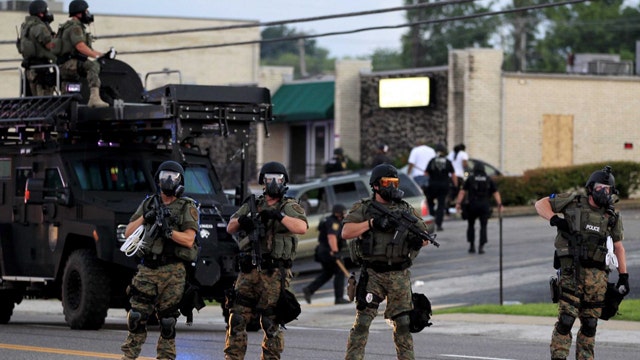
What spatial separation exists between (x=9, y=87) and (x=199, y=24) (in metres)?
8.71

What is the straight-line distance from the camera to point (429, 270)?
26125 mm

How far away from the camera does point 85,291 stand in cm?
1747

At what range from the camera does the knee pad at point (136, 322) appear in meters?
12.1

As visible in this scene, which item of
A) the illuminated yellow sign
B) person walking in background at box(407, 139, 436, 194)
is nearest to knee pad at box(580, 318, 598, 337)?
person walking in background at box(407, 139, 436, 194)

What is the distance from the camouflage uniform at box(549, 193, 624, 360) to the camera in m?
12.5

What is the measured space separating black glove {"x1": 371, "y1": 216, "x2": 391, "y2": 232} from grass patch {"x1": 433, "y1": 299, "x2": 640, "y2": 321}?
8.02 m

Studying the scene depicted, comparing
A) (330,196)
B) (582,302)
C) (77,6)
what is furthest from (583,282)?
(330,196)

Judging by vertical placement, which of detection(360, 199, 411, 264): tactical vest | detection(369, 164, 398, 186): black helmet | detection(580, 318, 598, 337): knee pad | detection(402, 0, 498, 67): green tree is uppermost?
detection(402, 0, 498, 67): green tree

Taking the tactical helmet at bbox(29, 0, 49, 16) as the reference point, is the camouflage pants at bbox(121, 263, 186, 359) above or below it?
below

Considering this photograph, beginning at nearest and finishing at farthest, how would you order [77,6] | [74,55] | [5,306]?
[77,6]
[74,55]
[5,306]

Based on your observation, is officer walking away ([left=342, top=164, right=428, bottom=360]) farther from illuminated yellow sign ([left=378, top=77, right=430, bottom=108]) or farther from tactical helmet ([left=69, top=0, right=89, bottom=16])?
illuminated yellow sign ([left=378, top=77, right=430, bottom=108])

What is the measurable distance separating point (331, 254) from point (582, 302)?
10.4 meters

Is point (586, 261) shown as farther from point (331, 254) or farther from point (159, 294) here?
point (331, 254)

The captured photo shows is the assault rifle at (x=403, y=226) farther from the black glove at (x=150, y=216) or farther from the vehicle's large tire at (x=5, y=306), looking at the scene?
the vehicle's large tire at (x=5, y=306)
